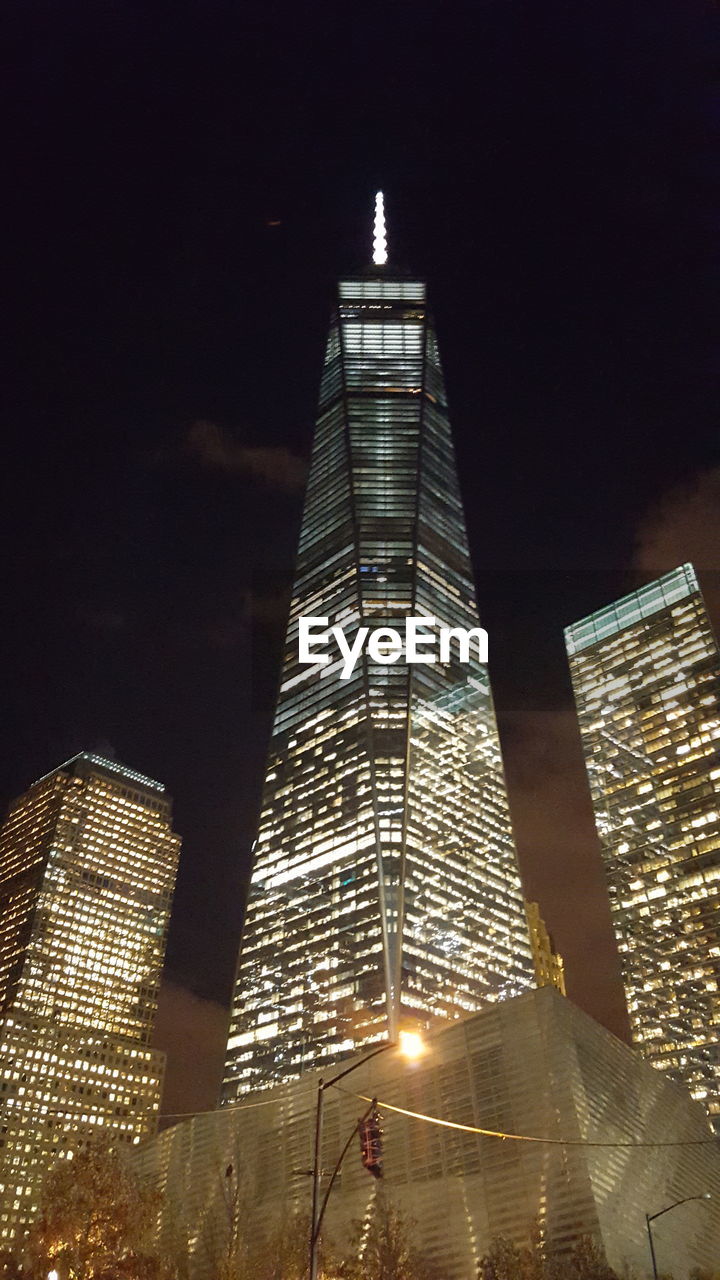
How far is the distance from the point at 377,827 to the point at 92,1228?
95524mm

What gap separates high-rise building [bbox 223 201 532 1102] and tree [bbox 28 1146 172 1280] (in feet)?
261

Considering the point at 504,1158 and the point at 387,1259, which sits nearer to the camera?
the point at 387,1259

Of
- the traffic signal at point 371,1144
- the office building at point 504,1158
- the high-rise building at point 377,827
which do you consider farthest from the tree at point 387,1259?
the high-rise building at point 377,827

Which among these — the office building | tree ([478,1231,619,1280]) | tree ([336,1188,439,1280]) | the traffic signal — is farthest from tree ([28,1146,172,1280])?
the traffic signal

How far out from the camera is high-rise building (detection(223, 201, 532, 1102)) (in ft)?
509

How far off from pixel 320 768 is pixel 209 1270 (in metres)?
97.3

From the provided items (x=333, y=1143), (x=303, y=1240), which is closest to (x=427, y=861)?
(x=333, y=1143)

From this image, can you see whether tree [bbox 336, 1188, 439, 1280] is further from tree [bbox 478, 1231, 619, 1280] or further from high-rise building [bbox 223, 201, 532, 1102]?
high-rise building [bbox 223, 201, 532, 1102]

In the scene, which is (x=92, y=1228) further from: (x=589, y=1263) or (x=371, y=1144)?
(x=371, y=1144)

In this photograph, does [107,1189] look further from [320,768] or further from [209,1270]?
[320,768]

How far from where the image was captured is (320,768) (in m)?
181

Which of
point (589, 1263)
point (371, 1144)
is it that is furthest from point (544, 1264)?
point (371, 1144)

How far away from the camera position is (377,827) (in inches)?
6132

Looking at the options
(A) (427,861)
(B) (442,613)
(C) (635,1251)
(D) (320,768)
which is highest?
Result: (B) (442,613)
